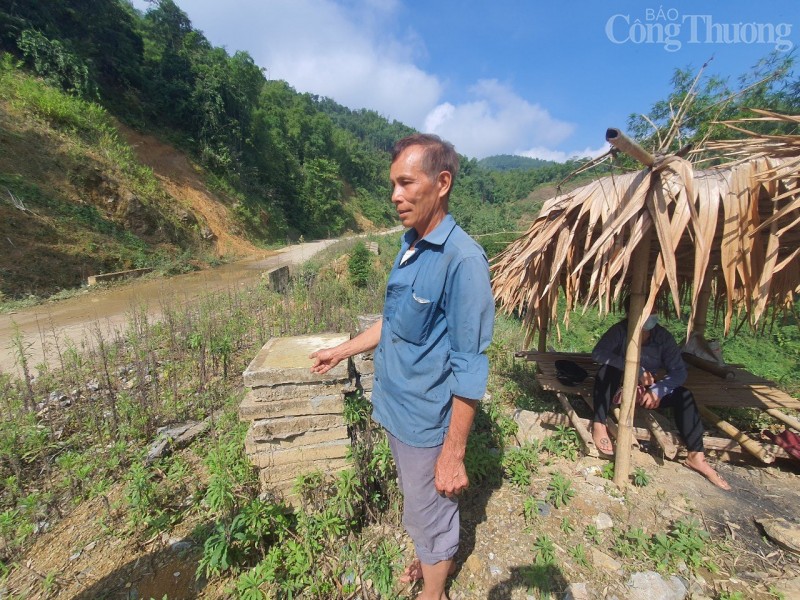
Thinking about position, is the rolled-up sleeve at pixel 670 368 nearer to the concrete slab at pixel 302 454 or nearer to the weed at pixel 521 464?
the weed at pixel 521 464

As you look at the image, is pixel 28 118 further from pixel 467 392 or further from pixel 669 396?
pixel 669 396

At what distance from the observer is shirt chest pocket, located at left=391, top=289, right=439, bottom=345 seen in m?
1.49

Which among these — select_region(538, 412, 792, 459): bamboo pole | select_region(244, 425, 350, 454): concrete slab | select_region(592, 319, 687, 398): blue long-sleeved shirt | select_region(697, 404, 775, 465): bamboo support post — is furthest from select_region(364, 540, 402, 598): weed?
select_region(697, 404, 775, 465): bamboo support post

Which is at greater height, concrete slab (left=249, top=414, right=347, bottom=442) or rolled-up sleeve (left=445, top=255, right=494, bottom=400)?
rolled-up sleeve (left=445, top=255, right=494, bottom=400)

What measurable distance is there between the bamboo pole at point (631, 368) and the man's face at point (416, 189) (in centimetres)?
187

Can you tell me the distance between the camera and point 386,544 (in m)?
2.12

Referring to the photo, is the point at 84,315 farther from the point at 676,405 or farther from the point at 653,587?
the point at 676,405

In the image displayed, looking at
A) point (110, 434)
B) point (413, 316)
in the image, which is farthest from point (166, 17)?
point (413, 316)

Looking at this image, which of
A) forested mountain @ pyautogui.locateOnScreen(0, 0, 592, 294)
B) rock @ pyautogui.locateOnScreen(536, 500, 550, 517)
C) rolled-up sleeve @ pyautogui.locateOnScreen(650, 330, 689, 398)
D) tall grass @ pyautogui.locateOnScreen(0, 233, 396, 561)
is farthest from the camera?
forested mountain @ pyautogui.locateOnScreen(0, 0, 592, 294)

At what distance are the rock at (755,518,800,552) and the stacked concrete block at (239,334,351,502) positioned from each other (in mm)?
2755

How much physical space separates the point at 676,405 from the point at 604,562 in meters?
1.56

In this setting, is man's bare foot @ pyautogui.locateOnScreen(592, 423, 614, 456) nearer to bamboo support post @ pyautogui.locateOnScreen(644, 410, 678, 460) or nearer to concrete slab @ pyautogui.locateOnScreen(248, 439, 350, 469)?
bamboo support post @ pyautogui.locateOnScreen(644, 410, 678, 460)

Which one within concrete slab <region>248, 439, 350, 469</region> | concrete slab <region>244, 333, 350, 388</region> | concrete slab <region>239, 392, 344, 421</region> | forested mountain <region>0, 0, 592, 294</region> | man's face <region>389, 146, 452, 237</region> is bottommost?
concrete slab <region>248, 439, 350, 469</region>

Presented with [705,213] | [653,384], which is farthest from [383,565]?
[705,213]
